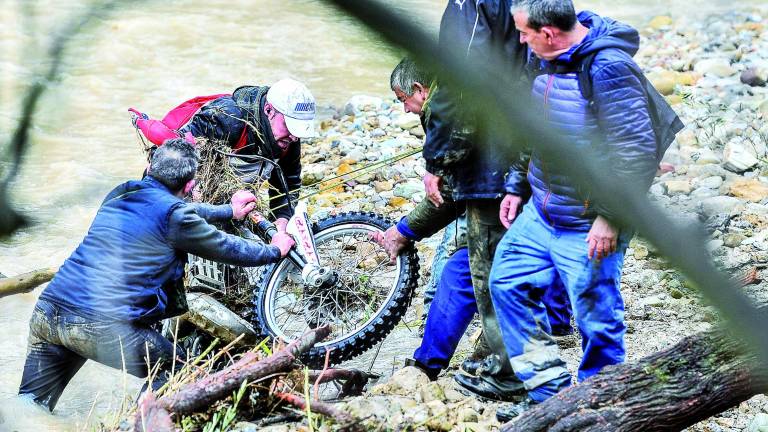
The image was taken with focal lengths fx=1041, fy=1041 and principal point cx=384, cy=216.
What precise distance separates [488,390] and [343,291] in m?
1.19

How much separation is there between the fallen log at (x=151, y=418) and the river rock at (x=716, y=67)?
27.7 feet

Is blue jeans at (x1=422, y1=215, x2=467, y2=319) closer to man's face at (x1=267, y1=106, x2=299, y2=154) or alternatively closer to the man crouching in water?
man's face at (x1=267, y1=106, x2=299, y2=154)

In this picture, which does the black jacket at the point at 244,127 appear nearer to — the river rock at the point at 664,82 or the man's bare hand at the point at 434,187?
the man's bare hand at the point at 434,187

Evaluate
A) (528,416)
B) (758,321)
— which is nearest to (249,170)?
(528,416)

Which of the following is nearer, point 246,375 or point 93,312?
point 246,375

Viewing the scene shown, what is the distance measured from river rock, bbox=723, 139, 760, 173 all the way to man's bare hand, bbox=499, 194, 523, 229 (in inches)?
133

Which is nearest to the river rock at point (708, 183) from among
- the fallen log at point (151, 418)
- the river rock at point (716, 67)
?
the fallen log at point (151, 418)

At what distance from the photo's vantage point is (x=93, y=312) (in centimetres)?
466

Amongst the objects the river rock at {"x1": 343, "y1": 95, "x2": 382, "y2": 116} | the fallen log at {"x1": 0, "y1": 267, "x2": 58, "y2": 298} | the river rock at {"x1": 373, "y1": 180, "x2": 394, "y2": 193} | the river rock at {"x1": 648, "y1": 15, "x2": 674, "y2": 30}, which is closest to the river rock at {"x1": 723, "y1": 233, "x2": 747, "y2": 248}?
the river rock at {"x1": 373, "y1": 180, "x2": 394, "y2": 193}

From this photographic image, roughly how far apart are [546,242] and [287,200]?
2036 mm

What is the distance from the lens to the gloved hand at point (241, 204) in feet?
17.2

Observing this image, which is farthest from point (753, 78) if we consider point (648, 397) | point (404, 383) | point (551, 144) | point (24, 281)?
point (551, 144)

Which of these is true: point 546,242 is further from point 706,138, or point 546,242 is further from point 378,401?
point 706,138

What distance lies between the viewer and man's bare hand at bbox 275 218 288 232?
17.5ft
